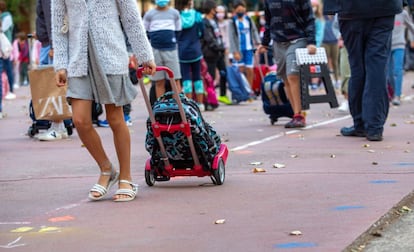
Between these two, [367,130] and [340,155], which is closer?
[340,155]

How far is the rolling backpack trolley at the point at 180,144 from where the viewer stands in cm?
795

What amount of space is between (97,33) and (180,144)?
1.20 metres

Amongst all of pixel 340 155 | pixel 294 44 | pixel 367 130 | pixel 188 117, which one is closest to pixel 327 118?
pixel 294 44

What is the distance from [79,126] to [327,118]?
8.35 m

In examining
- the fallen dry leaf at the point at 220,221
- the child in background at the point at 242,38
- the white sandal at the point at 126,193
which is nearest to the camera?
the fallen dry leaf at the point at 220,221

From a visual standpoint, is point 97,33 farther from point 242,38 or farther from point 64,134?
point 242,38

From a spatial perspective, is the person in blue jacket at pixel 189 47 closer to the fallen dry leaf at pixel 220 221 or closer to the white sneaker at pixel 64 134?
the white sneaker at pixel 64 134

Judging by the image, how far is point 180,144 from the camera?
26.4ft

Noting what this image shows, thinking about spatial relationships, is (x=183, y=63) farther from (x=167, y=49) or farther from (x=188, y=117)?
(x=188, y=117)

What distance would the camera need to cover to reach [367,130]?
36.8ft

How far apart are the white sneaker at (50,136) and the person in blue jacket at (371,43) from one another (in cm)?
364

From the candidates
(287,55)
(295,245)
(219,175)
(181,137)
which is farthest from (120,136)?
(287,55)

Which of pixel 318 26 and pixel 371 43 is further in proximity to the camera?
pixel 318 26

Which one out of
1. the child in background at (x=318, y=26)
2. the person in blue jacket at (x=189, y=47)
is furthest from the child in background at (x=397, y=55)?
the child in background at (x=318, y=26)
